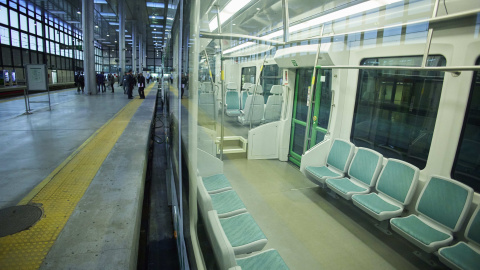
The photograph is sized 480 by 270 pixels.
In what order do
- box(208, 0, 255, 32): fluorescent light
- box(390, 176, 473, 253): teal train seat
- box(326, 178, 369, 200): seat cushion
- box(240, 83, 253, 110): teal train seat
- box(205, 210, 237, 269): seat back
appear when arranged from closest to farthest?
box(205, 210, 237, 269): seat back, box(390, 176, 473, 253): teal train seat, box(326, 178, 369, 200): seat cushion, box(208, 0, 255, 32): fluorescent light, box(240, 83, 253, 110): teal train seat

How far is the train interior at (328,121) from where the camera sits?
80.2 inches

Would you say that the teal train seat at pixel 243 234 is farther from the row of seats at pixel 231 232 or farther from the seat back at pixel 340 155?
the seat back at pixel 340 155

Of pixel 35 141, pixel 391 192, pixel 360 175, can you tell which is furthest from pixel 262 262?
pixel 35 141

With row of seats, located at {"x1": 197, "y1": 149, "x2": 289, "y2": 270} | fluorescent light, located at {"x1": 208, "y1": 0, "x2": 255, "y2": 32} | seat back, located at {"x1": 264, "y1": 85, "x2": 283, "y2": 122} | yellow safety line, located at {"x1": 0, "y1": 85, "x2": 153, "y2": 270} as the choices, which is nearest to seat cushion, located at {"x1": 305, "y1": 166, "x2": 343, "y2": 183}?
row of seats, located at {"x1": 197, "y1": 149, "x2": 289, "y2": 270}

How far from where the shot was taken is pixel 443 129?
2691 mm

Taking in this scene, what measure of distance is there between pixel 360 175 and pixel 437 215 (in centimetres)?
111

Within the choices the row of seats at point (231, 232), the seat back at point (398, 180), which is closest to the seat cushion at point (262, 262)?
the row of seats at point (231, 232)

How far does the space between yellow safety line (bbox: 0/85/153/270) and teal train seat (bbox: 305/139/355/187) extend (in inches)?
125

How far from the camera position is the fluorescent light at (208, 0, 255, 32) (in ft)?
14.0

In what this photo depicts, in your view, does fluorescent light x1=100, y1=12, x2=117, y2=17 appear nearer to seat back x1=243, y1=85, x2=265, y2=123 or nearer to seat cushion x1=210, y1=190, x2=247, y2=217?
seat back x1=243, y1=85, x2=265, y2=123

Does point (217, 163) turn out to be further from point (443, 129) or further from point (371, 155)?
point (443, 129)

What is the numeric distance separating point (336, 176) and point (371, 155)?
697 millimetres

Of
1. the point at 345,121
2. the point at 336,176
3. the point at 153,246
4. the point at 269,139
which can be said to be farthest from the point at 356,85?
the point at 153,246

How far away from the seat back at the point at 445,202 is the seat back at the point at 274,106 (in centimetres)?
351
